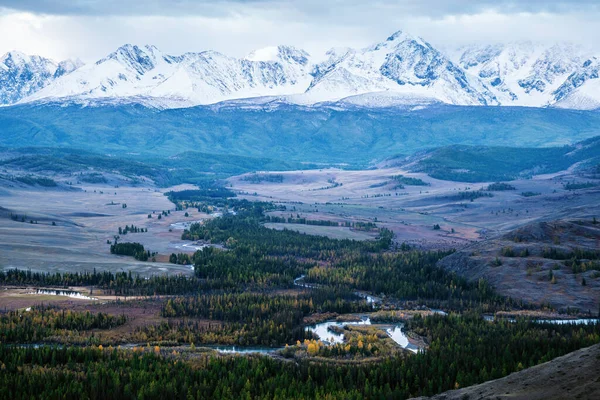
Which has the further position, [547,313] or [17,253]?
[17,253]

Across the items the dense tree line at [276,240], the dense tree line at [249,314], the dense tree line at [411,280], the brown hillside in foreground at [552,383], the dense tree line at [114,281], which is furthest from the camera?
the dense tree line at [276,240]

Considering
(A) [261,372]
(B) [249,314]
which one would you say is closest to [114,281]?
(B) [249,314]

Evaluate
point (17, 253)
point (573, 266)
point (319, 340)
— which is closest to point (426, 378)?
point (319, 340)

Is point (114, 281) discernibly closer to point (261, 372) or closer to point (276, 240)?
point (261, 372)

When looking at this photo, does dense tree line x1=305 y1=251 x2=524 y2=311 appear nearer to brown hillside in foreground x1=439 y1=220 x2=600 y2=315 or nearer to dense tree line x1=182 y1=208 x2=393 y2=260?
brown hillside in foreground x1=439 y1=220 x2=600 y2=315

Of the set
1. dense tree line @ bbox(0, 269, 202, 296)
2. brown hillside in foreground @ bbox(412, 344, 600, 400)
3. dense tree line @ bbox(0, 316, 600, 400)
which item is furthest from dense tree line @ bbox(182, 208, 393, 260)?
brown hillside in foreground @ bbox(412, 344, 600, 400)

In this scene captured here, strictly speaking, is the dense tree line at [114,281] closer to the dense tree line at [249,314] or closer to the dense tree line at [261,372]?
the dense tree line at [249,314]

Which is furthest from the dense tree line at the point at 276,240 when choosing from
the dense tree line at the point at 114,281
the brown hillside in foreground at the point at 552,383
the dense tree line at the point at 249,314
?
the brown hillside in foreground at the point at 552,383

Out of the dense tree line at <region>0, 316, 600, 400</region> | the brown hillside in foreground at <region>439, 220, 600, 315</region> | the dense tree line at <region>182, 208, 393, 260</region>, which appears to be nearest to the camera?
the dense tree line at <region>0, 316, 600, 400</region>

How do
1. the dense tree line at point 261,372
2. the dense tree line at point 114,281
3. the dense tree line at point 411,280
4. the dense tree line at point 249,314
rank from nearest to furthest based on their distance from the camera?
the dense tree line at point 261,372
the dense tree line at point 249,314
the dense tree line at point 411,280
the dense tree line at point 114,281

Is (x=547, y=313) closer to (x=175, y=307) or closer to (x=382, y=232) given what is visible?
(x=175, y=307)

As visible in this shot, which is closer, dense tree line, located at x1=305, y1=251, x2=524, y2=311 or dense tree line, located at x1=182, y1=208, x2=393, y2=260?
dense tree line, located at x1=305, y1=251, x2=524, y2=311
